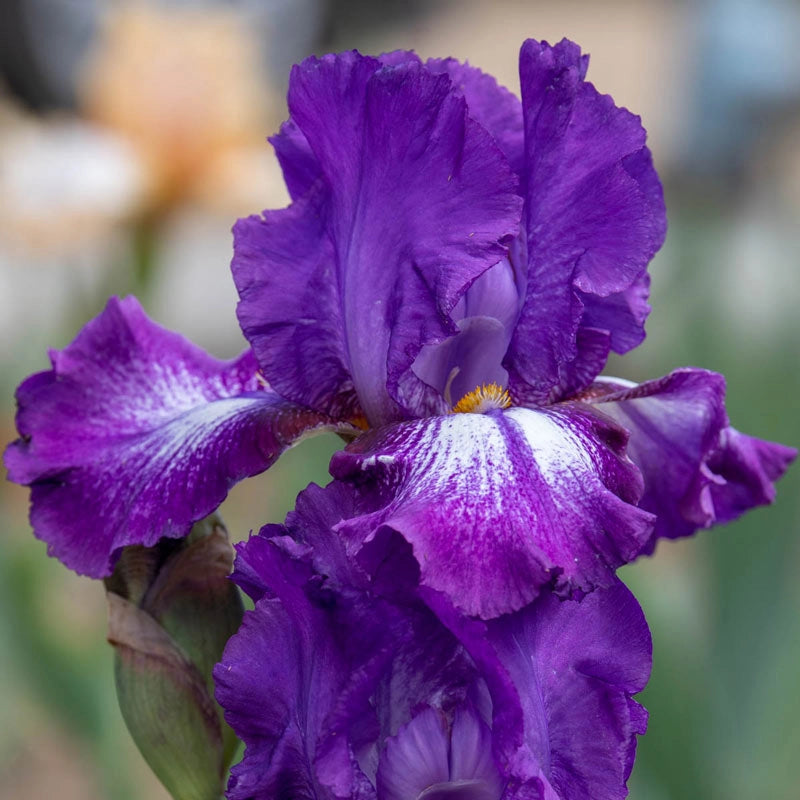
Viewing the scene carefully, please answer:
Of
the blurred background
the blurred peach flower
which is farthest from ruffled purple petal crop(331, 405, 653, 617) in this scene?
the blurred peach flower

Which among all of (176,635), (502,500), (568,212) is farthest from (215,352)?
(502,500)

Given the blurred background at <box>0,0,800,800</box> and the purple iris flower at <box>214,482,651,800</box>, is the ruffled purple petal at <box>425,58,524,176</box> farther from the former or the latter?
the blurred background at <box>0,0,800,800</box>

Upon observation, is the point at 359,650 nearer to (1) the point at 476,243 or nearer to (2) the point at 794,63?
(1) the point at 476,243

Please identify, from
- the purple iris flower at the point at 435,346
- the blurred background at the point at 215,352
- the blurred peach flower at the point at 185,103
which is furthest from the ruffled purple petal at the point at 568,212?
the blurred peach flower at the point at 185,103

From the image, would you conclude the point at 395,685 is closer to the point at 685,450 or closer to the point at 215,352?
A: the point at 685,450

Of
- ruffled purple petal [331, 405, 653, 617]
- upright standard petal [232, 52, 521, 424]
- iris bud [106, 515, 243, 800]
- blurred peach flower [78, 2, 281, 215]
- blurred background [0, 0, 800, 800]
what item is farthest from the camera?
blurred peach flower [78, 2, 281, 215]
